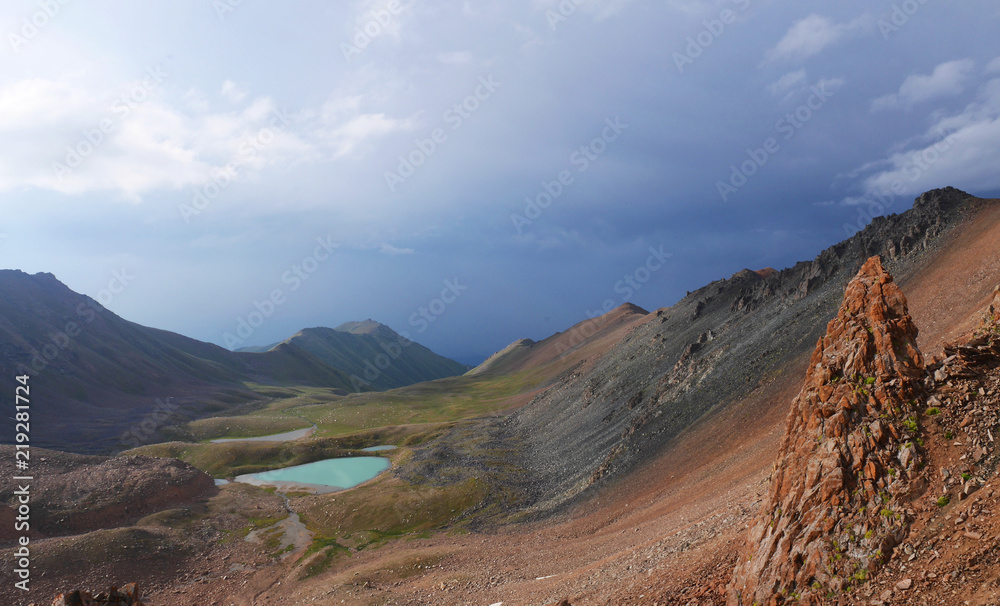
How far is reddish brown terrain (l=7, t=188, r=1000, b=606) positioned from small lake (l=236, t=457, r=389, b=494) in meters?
6.90

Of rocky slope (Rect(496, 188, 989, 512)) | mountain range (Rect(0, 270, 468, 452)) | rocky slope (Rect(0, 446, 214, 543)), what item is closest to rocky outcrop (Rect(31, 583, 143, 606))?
rocky slope (Rect(0, 446, 214, 543))

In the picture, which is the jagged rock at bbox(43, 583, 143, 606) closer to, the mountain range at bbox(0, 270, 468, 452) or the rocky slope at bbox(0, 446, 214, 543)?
the rocky slope at bbox(0, 446, 214, 543)

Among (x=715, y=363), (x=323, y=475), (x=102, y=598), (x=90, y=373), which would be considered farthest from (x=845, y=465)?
(x=90, y=373)

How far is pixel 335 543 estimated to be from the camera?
150 feet

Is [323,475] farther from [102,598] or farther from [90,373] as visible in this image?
[90,373]

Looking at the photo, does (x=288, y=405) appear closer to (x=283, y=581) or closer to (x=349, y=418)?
(x=349, y=418)

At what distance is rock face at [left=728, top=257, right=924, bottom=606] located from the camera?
38.3 ft

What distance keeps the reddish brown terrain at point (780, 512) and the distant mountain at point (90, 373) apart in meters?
76.1

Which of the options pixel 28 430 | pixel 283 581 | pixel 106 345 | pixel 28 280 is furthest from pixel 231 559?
pixel 28 280

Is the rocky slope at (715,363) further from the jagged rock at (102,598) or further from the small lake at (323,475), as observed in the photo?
the jagged rock at (102,598)

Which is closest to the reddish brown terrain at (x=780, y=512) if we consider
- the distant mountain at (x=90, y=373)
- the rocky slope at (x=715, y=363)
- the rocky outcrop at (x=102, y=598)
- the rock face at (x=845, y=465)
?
the rock face at (x=845, y=465)

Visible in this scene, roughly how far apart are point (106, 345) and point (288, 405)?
242 feet

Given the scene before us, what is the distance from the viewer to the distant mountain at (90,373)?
357 feet

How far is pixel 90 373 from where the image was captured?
458 ft
